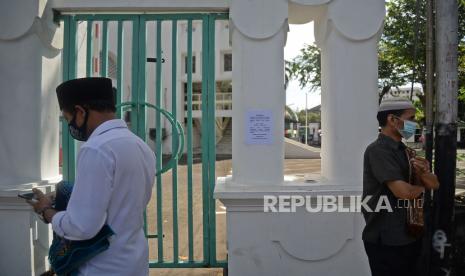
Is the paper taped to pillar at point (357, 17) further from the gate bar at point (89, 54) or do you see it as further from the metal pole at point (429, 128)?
the gate bar at point (89, 54)

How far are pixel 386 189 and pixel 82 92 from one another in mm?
1897

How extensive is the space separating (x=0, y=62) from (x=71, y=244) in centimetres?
290

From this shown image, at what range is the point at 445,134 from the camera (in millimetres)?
3678

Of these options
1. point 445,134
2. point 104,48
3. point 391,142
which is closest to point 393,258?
point 391,142

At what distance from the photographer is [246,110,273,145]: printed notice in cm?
412

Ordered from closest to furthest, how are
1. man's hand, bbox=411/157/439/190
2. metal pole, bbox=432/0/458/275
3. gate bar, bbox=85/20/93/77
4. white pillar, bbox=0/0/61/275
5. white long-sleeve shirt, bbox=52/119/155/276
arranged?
white long-sleeve shirt, bbox=52/119/155/276
man's hand, bbox=411/157/439/190
metal pole, bbox=432/0/458/275
white pillar, bbox=0/0/61/275
gate bar, bbox=85/20/93/77

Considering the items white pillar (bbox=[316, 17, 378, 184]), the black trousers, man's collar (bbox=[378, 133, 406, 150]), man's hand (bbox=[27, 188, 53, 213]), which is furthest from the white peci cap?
man's hand (bbox=[27, 188, 53, 213])

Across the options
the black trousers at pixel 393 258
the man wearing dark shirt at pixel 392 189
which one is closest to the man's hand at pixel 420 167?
the man wearing dark shirt at pixel 392 189

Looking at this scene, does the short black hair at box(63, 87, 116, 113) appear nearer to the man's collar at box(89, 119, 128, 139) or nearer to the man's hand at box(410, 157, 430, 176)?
the man's collar at box(89, 119, 128, 139)

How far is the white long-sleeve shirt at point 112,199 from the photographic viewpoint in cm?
192

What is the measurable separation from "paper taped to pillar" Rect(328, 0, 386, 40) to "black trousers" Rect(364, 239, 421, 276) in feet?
6.53

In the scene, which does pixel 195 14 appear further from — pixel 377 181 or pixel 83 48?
pixel 377 181

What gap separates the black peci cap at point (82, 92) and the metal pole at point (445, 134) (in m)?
2.75

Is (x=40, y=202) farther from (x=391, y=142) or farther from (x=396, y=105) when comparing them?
(x=396, y=105)
